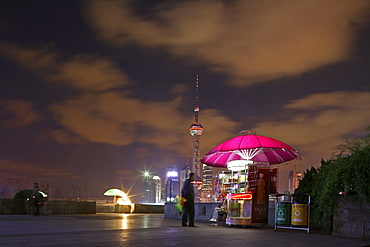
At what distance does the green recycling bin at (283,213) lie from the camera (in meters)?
13.3

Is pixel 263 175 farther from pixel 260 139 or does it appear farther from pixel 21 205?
pixel 21 205

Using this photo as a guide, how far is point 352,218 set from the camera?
37.3 feet

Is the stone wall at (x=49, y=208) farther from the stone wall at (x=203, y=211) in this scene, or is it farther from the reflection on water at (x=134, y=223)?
the stone wall at (x=203, y=211)

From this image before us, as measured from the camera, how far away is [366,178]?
36.5ft

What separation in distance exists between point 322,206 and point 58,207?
16910 mm

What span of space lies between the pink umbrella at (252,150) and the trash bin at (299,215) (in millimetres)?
5293

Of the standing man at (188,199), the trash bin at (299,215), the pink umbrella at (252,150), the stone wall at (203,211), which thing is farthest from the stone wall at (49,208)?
the trash bin at (299,215)

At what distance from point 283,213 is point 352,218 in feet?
8.09

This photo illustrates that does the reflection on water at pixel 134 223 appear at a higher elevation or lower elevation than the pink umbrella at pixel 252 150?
lower

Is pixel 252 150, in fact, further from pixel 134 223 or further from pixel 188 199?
pixel 134 223

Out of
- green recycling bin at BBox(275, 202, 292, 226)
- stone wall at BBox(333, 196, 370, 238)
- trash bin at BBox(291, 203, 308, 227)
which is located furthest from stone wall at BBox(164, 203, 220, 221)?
stone wall at BBox(333, 196, 370, 238)

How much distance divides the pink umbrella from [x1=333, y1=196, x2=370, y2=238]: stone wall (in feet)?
21.6

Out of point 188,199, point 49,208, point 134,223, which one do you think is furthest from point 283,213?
point 49,208

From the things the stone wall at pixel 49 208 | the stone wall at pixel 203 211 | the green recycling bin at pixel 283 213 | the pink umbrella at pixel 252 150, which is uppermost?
the pink umbrella at pixel 252 150
